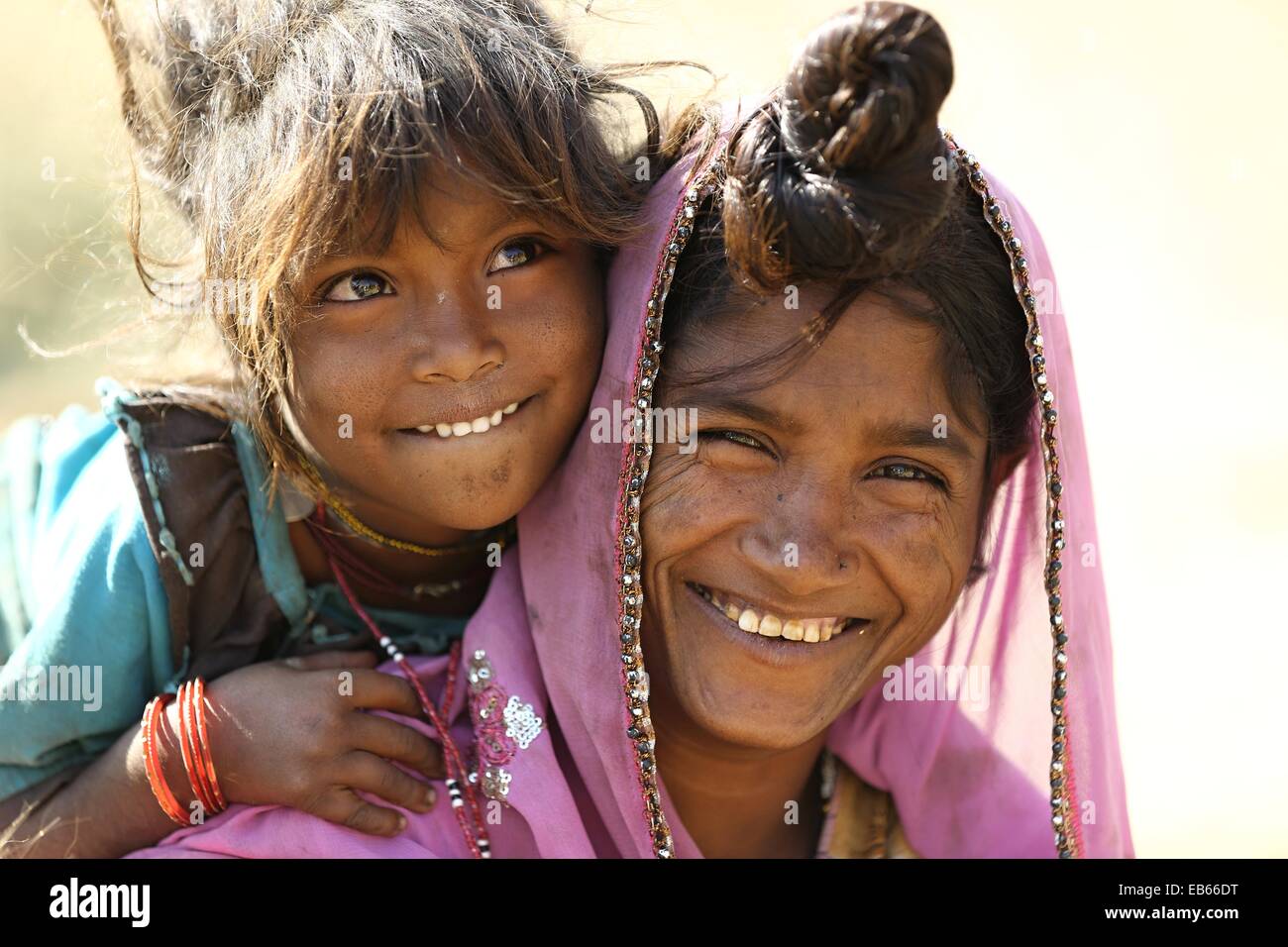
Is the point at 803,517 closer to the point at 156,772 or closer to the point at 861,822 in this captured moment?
the point at 861,822

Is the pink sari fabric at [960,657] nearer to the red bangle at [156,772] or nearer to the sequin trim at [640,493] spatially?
the sequin trim at [640,493]

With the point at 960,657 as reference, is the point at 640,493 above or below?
above

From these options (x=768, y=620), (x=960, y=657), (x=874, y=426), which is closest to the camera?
(x=874, y=426)

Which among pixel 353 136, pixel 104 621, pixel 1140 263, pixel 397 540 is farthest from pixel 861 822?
pixel 1140 263

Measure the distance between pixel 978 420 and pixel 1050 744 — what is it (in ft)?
2.45

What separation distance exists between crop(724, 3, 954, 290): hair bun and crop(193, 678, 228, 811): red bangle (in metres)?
1.33

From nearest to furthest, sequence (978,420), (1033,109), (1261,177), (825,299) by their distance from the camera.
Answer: (825,299), (978,420), (1261,177), (1033,109)

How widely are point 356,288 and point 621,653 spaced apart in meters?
0.83

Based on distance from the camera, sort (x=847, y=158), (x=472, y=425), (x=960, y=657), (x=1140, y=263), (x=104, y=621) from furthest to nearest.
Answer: (x=1140, y=263) → (x=960, y=657) → (x=104, y=621) → (x=472, y=425) → (x=847, y=158)

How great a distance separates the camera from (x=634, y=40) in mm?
3336

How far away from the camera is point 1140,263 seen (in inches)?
300

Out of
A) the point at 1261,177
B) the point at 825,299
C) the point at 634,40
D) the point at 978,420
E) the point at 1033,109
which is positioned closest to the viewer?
the point at 825,299
